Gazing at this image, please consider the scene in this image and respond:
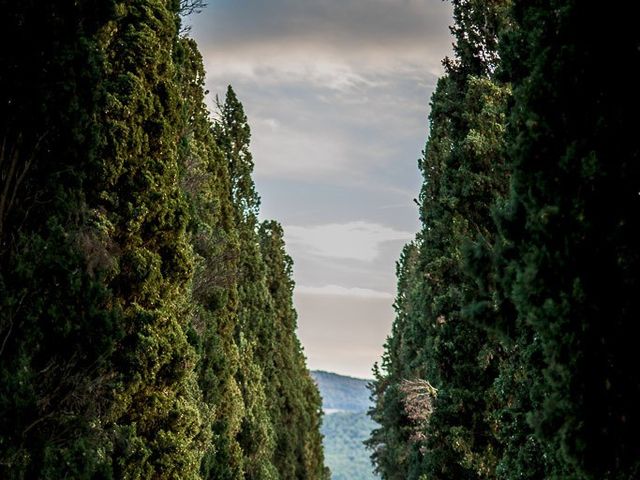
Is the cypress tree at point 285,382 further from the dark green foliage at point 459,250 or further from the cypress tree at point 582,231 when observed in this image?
the cypress tree at point 582,231

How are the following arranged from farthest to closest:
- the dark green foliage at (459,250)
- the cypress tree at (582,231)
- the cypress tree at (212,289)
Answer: the cypress tree at (212,289), the dark green foliage at (459,250), the cypress tree at (582,231)

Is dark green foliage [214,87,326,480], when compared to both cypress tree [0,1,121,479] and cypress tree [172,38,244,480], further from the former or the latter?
cypress tree [0,1,121,479]

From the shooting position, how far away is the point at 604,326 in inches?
257

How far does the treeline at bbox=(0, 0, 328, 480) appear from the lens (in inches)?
369

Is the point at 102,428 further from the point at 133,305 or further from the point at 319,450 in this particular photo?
the point at 319,450

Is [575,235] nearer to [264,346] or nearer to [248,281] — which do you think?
[248,281]

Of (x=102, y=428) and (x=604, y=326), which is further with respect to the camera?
(x=102, y=428)

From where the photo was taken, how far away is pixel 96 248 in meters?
10.5

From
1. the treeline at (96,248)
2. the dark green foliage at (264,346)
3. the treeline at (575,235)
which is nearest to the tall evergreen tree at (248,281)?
the dark green foliage at (264,346)

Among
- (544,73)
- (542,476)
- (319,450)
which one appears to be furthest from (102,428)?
(319,450)

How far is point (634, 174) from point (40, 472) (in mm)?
6631

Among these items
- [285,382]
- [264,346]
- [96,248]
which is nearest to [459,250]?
[96,248]

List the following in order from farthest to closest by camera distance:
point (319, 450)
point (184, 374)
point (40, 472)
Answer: point (319, 450)
point (184, 374)
point (40, 472)

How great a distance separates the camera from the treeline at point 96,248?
369 inches
